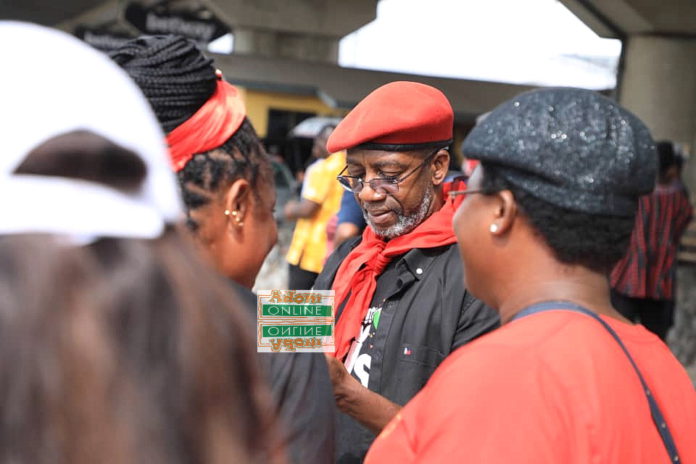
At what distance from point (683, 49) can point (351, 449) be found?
44.0ft

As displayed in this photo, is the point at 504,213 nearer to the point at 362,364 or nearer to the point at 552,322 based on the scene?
the point at 552,322

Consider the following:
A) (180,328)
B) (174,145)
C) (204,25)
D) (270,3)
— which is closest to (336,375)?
(174,145)

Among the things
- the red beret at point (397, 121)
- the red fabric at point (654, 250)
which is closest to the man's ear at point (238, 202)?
the red beret at point (397, 121)

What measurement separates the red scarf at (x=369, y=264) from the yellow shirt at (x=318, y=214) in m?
3.39

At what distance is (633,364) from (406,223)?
1.32m

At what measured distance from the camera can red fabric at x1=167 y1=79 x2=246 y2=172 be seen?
5.41 feet

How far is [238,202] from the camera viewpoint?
1.66 metres

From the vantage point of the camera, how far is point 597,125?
1.58 m

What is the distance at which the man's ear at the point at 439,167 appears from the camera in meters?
2.87

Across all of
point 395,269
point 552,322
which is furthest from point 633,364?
point 395,269

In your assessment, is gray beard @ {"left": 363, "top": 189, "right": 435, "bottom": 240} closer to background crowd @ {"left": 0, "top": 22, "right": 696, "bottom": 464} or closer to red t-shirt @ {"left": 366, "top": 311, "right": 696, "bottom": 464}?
background crowd @ {"left": 0, "top": 22, "right": 696, "bottom": 464}

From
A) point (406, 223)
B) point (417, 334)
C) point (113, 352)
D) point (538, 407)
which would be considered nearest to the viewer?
point (113, 352)

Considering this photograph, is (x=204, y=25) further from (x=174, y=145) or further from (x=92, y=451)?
(x=92, y=451)

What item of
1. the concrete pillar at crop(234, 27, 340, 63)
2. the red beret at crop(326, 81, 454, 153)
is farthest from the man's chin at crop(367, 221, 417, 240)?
the concrete pillar at crop(234, 27, 340, 63)
